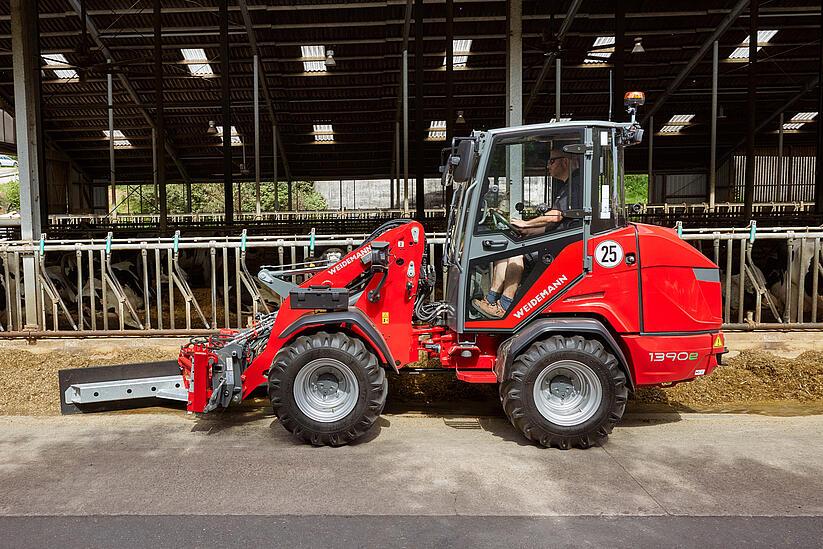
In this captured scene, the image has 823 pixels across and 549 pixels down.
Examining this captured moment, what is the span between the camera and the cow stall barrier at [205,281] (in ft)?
27.3

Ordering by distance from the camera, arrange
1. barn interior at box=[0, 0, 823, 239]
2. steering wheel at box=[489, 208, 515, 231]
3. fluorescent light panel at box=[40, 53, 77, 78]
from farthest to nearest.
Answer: fluorescent light panel at box=[40, 53, 77, 78] < barn interior at box=[0, 0, 823, 239] < steering wheel at box=[489, 208, 515, 231]

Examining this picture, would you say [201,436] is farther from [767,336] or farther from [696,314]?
[767,336]

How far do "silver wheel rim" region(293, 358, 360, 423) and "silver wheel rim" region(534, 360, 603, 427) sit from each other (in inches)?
54.3

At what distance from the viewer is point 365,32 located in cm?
2302

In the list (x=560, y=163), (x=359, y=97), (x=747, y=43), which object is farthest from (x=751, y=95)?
(x=560, y=163)

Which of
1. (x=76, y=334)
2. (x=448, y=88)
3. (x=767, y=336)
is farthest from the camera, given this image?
(x=448, y=88)

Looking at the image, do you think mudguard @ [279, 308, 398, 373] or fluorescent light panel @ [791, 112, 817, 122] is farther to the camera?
fluorescent light panel @ [791, 112, 817, 122]

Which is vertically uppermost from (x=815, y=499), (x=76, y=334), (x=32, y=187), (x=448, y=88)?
(x=448, y=88)

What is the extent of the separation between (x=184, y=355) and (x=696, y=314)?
13.1 feet

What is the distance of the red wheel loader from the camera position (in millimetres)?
5020

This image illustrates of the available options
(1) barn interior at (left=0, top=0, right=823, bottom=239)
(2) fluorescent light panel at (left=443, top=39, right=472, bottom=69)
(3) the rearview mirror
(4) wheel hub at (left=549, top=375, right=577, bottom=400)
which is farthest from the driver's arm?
(2) fluorescent light panel at (left=443, top=39, right=472, bottom=69)

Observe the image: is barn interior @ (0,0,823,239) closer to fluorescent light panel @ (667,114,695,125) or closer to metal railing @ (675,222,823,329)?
fluorescent light panel @ (667,114,695,125)

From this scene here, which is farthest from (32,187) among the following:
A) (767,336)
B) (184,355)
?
(767,336)

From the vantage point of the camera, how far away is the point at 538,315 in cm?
526
